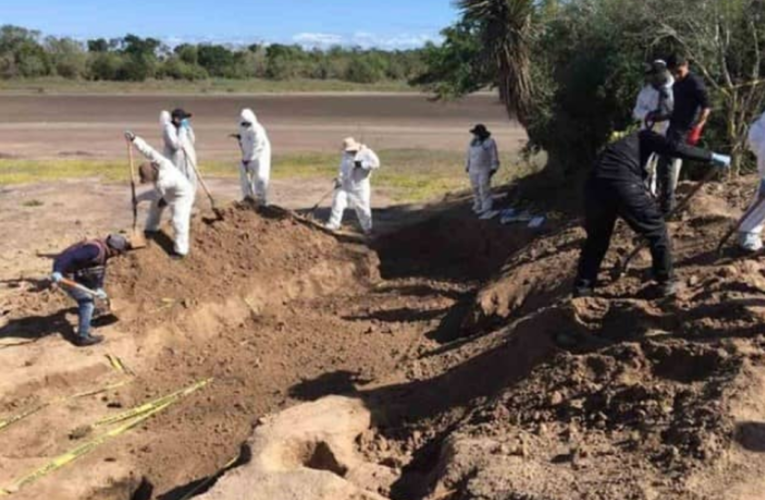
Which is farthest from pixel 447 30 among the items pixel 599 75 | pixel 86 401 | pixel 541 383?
pixel 541 383

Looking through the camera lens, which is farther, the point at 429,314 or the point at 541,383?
the point at 429,314

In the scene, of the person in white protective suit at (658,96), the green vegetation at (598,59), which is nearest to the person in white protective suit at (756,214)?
the person in white protective suit at (658,96)

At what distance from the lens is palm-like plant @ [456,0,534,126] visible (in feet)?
46.5

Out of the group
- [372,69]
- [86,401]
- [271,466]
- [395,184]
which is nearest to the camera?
[271,466]

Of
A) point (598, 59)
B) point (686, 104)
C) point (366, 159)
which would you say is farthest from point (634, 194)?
point (366, 159)

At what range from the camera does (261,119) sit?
1610 inches

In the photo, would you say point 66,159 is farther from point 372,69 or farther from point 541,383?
point 372,69

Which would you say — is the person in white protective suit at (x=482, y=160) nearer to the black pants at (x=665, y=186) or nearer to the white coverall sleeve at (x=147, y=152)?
the black pants at (x=665, y=186)

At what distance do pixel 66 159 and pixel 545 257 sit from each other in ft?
66.0

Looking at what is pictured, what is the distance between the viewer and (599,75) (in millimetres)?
13922

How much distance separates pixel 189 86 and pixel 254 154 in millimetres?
47909

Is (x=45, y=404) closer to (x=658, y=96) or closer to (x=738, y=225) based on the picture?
(x=738, y=225)

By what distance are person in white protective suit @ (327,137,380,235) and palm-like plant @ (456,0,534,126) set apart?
96.2 inches

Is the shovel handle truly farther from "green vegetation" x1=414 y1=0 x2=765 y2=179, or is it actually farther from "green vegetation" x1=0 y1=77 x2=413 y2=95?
"green vegetation" x1=0 y1=77 x2=413 y2=95
